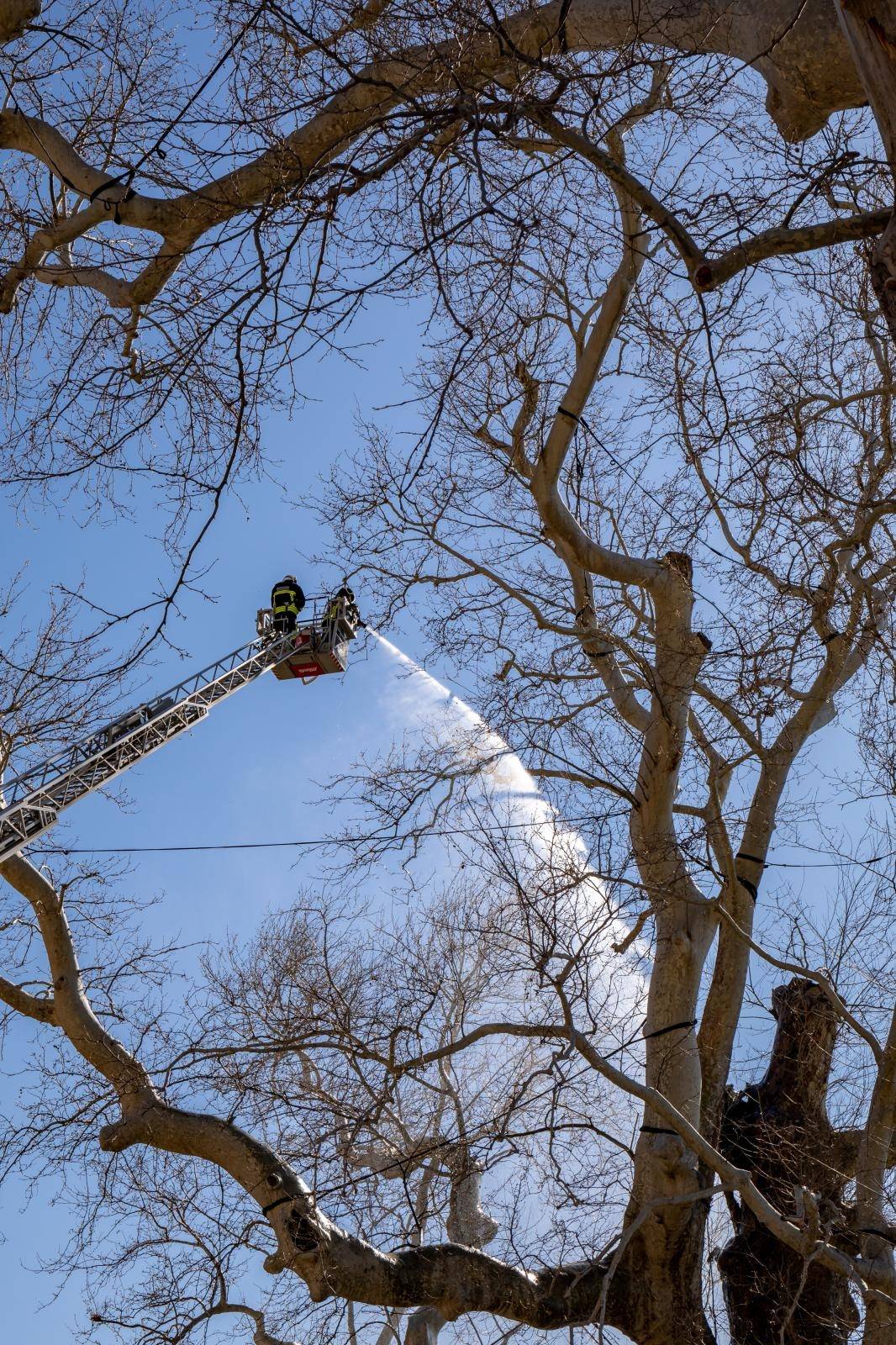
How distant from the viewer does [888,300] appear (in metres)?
2.47

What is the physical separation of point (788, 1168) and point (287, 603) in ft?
41.5

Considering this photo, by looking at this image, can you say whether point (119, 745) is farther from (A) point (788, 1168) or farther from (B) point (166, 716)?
(A) point (788, 1168)

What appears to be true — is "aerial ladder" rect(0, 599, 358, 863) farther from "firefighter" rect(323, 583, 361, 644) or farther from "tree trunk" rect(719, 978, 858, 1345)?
"tree trunk" rect(719, 978, 858, 1345)

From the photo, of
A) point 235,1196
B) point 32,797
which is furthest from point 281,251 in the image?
point 32,797

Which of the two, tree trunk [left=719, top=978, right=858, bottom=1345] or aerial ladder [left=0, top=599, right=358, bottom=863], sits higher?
aerial ladder [left=0, top=599, right=358, bottom=863]

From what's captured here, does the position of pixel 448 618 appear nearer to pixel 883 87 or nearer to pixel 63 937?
pixel 63 937

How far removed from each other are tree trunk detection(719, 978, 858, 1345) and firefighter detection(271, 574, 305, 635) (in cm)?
1111

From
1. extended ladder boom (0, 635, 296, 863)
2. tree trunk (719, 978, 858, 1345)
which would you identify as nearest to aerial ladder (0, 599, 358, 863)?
extended ladder boom (0, 635, 296, 863)

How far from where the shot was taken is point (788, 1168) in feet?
22.6

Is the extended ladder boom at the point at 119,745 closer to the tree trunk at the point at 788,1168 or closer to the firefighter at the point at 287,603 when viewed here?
the firefighter at the point at 287,603

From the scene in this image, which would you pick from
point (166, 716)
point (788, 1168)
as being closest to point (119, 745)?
point (166, 716)

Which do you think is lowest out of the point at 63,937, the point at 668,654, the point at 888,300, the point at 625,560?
the point at 888,300

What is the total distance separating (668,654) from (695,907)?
4.94 ft

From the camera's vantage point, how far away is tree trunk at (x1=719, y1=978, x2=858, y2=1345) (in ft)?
22.8
